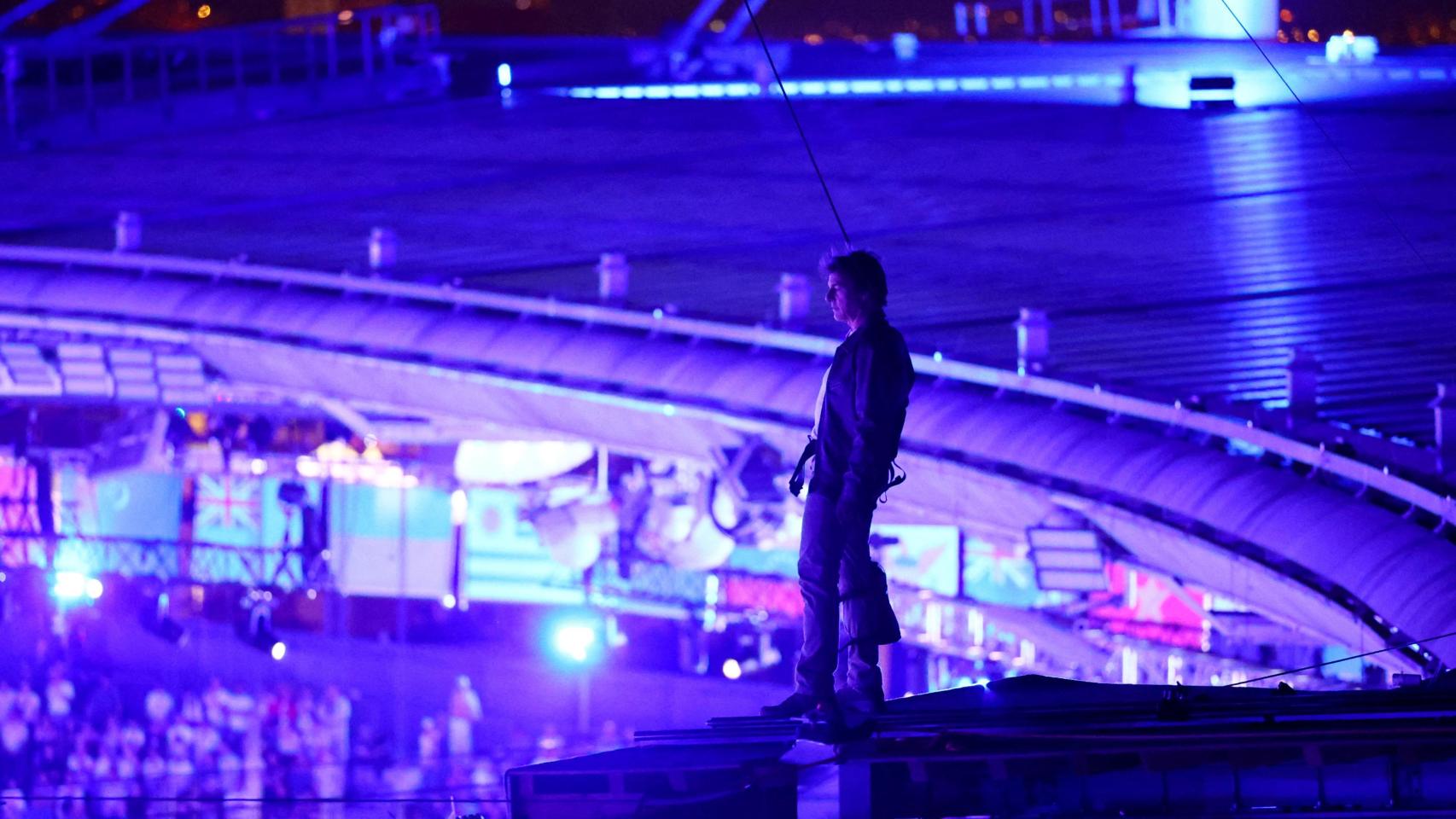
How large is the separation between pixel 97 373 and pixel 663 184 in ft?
19.2

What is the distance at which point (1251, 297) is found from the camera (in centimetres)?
1542

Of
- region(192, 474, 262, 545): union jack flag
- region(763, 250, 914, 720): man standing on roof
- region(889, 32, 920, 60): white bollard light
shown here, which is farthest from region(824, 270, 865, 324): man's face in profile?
region(889, 32, 920, 60): white bollard light

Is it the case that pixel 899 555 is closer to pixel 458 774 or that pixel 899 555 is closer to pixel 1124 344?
pixel 458 774

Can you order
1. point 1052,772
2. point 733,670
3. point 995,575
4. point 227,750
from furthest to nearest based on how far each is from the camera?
point 733,670 → point 227,750 → point 995,575 → point 1052,772

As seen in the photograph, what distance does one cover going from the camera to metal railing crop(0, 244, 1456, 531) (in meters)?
10.9

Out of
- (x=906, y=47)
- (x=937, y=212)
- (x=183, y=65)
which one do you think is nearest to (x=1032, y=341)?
(x=937, y=212)

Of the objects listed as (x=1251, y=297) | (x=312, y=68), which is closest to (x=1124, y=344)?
(x=1251, y=297)

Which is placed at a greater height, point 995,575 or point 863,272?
point 995,575

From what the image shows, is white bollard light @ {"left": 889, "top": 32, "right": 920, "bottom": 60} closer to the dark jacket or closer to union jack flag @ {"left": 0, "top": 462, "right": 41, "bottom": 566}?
union jack flag @ {"left": 0, "top": 462, "right": 41, "bottom": 566}

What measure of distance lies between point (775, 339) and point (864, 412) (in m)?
8.21

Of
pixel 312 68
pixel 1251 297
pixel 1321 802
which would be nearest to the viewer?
pixel 1321 802

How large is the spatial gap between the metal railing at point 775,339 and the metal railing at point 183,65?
854cm

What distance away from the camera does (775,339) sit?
49.8ft

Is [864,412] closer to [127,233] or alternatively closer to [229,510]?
[127,233]
